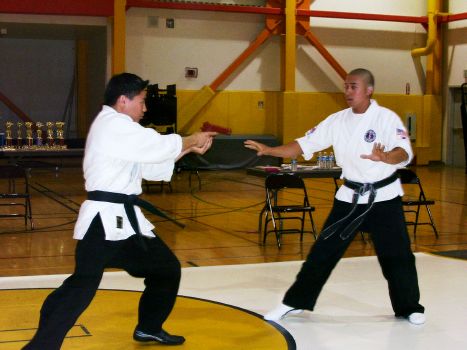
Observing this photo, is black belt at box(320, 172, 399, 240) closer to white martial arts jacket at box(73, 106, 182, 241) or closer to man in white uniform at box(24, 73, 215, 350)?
man in white uniform at box(24, 73, 215, 350)

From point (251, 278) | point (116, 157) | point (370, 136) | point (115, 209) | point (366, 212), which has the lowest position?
point (251, 278)

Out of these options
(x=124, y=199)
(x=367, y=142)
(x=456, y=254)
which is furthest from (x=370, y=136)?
(x=456, y=254)

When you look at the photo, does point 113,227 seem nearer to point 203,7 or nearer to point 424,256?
point 424,256

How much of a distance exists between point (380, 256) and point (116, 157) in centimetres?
217

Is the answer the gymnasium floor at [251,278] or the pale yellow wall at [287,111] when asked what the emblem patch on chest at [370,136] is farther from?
the pale yellow wall at [287,111]

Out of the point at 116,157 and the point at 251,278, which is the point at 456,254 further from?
the point at 116,157

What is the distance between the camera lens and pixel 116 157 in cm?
421

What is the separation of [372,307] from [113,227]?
2.47 m

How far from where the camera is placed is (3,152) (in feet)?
42.1

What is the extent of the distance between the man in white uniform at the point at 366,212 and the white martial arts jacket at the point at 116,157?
126 cm

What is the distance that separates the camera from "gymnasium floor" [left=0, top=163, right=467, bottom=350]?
5.11 m

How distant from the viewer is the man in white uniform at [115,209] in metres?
4.14

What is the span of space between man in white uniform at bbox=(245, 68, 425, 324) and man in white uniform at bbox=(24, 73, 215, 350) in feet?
3.95

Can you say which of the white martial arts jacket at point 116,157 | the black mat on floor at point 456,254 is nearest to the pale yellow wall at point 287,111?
the black mat on floor at point 456,254
